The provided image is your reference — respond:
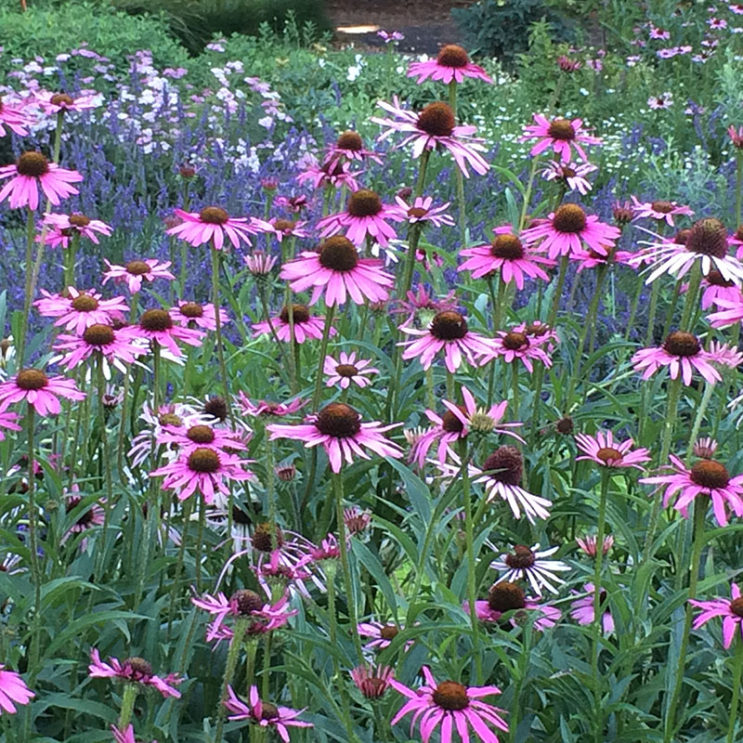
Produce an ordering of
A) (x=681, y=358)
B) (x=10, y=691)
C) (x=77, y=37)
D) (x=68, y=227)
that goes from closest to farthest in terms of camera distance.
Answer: (x=10, y=691)
(x=681, y=358)
(x=68, y=227)
(x=77, y=37)

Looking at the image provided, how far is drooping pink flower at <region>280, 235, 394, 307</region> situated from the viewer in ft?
5.73

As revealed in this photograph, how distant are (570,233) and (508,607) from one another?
719mm

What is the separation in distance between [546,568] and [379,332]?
2.89 ft

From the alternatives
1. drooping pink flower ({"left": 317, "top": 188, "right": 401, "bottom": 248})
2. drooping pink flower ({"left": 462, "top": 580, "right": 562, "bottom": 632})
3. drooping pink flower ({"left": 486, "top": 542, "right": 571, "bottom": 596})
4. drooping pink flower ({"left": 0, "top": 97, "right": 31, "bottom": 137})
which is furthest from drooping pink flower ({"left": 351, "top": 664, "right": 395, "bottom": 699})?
drooping pink flower ({"left": 0, "top": 97, "right": 31, "bottom": 137})

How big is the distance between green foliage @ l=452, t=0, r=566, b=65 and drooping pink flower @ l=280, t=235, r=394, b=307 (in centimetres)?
926

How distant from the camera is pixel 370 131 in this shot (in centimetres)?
723

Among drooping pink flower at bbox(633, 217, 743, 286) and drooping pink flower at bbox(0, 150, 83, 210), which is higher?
drooping pink flower at bbox(633, 217, 743, 286)

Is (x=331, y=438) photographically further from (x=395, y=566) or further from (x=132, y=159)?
(x=132, y=159)

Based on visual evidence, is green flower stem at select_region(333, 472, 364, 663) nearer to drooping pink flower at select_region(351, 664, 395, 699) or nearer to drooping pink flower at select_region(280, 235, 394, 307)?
drooping pink flower at select_region(351, 664, 395, 699)

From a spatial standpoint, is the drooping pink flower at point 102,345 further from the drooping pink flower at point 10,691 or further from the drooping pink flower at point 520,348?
the drooping pink flower at point 520,348

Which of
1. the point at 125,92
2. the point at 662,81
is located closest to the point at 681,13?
the point at 662,81

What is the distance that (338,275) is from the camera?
178cm

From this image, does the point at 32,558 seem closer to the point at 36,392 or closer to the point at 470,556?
the point at 36,392

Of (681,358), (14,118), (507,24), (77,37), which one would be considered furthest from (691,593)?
(507,24)
